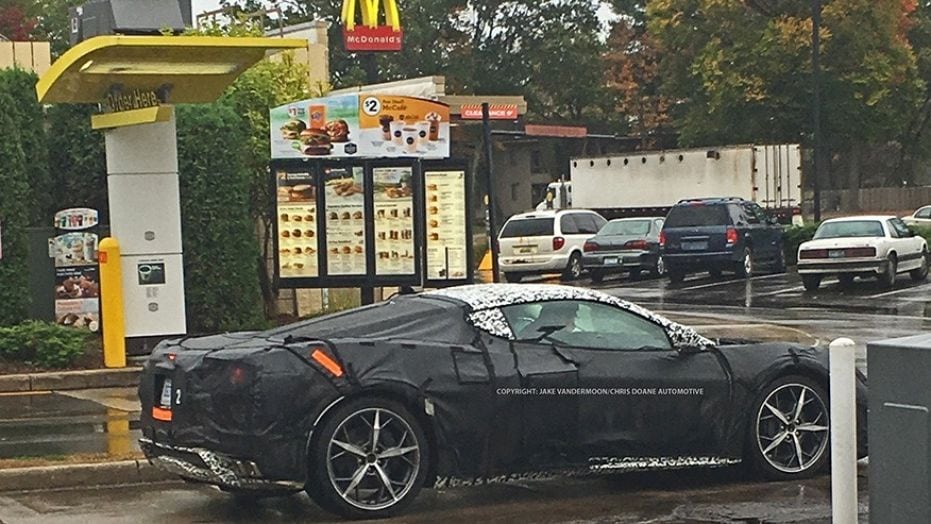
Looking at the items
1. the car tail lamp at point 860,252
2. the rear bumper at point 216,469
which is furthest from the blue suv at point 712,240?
the rear bumper at point 216,469

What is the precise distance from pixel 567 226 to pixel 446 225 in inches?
598

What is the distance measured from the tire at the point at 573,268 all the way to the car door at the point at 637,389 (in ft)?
86.5

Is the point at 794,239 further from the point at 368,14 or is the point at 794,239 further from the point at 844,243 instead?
the point at 368,14

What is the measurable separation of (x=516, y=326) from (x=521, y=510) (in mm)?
1167

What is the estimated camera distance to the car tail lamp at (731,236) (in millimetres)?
33094

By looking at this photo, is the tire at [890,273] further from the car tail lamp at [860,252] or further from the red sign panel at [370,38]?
the red sign panel at [370,38]

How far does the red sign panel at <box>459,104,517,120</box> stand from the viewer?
4028 centimetres

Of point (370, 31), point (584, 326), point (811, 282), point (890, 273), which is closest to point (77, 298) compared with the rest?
point (584, 326)

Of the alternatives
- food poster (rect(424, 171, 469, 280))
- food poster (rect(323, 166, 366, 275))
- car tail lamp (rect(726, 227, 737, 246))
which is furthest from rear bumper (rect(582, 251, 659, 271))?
food poster (rect(323, 166, 366, 275))

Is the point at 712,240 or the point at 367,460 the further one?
the point at 712,240

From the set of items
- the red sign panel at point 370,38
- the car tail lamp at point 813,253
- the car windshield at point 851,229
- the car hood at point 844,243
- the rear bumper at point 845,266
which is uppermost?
the red sign panel at point 370,38

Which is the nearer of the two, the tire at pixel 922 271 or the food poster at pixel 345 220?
the food poster at pixel 345 220

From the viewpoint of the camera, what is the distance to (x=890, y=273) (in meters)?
29.7

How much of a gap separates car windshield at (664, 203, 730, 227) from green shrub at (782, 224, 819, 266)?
4.72 m
